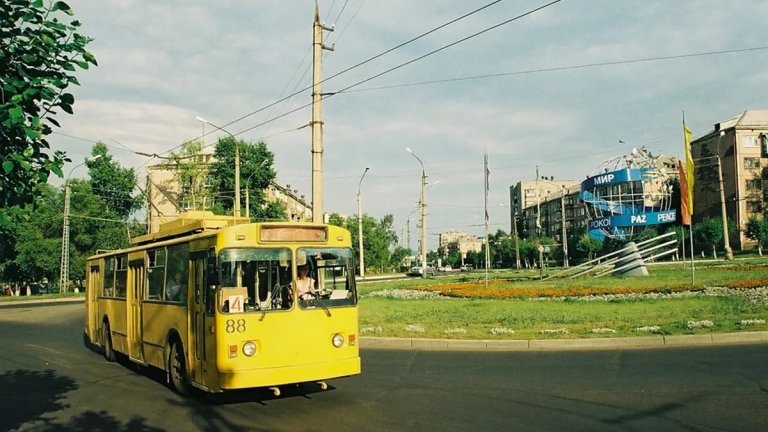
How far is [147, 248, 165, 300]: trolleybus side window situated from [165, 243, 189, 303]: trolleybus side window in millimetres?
313

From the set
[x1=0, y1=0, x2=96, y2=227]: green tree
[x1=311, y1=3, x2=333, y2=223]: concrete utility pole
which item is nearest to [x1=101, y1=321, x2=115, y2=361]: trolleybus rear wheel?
[x1=311, y1=3, x2=333, y2=223]: concrete utility pole

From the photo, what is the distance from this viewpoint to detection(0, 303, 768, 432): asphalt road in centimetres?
755

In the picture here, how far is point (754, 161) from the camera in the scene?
85625 millimetres

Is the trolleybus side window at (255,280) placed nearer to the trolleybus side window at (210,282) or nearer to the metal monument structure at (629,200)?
the trolleybus side window at (210,282)

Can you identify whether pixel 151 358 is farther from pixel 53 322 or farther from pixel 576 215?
pixel 576 215

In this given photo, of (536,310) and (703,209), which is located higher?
(703,209)

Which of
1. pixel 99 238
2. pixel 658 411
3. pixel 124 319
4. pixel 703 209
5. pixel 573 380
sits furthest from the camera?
pixel 703 209

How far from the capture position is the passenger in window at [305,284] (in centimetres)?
898

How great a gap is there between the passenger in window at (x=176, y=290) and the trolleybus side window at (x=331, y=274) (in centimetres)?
220

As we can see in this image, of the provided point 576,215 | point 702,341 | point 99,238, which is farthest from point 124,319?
point 576,215

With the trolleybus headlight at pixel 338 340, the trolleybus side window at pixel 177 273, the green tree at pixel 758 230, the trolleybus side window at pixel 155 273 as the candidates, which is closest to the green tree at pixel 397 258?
the green tree at pixel 758 230

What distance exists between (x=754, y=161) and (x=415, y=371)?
8993cm

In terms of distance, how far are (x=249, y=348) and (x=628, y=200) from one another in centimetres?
5278

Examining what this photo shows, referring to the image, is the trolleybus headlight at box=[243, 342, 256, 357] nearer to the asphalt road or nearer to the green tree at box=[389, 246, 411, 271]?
the asphalt road
